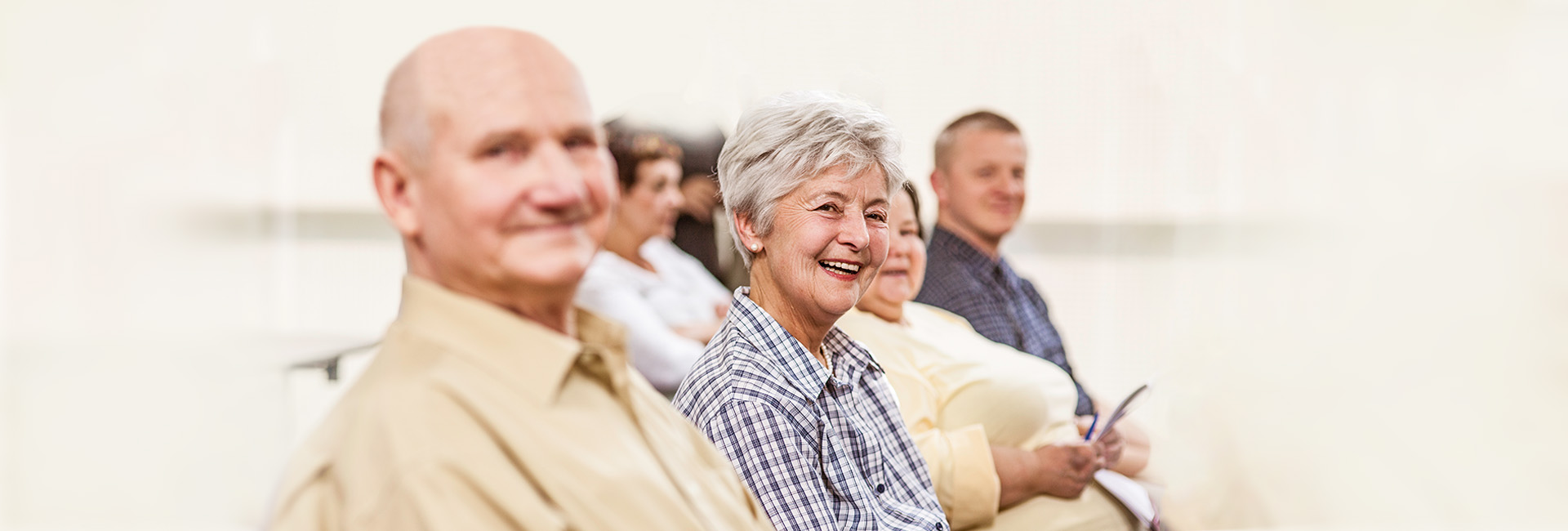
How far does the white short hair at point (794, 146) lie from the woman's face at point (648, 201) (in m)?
1.60

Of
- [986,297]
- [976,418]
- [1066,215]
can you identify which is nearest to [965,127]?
[986,297]

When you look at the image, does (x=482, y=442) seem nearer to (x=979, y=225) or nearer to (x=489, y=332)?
(x=489, y=332)

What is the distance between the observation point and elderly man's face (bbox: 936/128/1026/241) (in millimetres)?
1831

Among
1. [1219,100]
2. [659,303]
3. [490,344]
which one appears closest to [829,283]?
[490,344]

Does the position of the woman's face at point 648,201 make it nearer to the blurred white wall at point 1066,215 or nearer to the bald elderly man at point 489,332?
the blurred white wall at point 1066,215

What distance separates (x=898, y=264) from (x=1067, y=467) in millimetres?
357

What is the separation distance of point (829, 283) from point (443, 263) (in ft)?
1.52

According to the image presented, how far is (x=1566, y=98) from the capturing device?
247 centimetres

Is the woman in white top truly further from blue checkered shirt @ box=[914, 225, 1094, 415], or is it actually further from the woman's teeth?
the woman's teeth

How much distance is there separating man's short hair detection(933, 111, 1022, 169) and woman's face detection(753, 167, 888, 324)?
0.81 m

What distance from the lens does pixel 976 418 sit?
1428 mm

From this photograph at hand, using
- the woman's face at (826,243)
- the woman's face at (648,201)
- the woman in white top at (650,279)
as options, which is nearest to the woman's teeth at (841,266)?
the woman's face at (826,243)

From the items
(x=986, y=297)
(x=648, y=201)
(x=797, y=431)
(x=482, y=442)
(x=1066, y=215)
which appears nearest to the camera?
(x=482, y=442)

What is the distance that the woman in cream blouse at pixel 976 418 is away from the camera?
4.30ft
